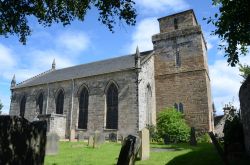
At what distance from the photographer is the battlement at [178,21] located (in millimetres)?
29834

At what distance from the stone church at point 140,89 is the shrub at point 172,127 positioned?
1730 millimetres

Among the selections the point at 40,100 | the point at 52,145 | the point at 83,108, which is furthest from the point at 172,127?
the point at 40,100

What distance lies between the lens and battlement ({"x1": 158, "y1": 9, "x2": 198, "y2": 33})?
29834 millimetres

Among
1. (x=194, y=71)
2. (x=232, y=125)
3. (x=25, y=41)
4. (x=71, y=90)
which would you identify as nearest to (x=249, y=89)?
(x=232, y=125)

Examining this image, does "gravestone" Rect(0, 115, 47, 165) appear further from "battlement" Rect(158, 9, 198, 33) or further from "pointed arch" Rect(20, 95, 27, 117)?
"pointed arch" Rect(20, 95, 27, 117)

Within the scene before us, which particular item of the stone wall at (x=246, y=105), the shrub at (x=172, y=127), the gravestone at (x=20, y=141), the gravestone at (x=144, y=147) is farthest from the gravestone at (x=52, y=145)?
the shrub at (x=172, y=127)

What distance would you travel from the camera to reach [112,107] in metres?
Answer: 27.1

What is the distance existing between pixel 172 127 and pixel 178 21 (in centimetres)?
1317

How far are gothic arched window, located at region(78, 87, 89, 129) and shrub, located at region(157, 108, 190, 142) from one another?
8.47 m

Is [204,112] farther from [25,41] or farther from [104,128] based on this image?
[25,41]

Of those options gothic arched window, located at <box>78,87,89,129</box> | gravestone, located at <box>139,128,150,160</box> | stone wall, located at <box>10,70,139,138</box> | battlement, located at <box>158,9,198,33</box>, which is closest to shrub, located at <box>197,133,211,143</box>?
stone wall, located at <box>10,70,139,138</box>

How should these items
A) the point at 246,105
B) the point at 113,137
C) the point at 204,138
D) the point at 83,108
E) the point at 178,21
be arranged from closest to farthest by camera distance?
the point at 246,105
the point at 204,138
the point at 113,137
the point at 83,108
the point at 178,21

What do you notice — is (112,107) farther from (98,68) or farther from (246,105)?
(246,105)

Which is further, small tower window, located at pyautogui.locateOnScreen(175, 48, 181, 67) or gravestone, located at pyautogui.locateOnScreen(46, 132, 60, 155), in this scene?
small tower window, located at pyautogui.locateOnScreen(175, 48, 181, 67)
